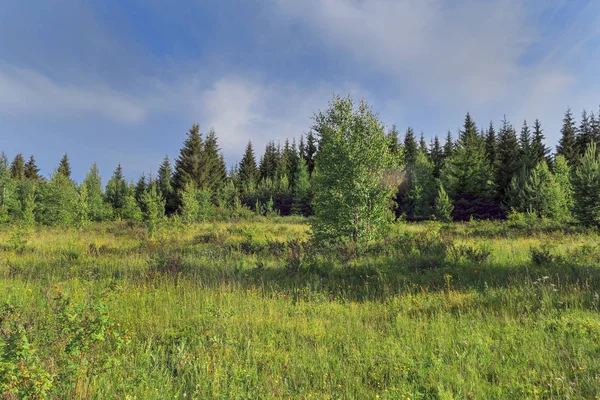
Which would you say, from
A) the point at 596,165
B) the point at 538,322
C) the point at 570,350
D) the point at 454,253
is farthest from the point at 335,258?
the point at 596,165

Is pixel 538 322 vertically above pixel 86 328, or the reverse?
pixel 86 328

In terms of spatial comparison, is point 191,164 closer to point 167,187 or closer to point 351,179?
point 167,187

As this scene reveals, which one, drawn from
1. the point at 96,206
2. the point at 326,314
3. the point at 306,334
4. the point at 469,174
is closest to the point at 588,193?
the point at 469,174

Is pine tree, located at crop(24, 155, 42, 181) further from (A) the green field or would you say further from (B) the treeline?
(A) the green field

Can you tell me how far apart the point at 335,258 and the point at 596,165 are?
20121mm

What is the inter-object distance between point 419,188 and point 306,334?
127ft

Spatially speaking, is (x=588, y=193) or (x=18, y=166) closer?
(x=588, y=193)

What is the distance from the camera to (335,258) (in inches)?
343

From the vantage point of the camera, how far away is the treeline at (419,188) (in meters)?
24.9

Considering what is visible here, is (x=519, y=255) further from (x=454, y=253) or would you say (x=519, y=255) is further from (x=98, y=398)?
(x=98, y=398)

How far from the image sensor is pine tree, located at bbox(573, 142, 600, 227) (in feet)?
55.9

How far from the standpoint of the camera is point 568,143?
4159cm

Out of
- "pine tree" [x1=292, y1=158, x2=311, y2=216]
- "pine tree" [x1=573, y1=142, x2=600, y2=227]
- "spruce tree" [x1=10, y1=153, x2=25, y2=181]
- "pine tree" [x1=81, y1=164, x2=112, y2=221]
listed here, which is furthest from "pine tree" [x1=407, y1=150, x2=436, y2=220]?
"spruce tree" [x1=10, y1=153, x2=25, y2=181]

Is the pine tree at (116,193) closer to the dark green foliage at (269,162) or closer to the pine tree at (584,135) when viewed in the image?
the dark green foliage at (269,162)
